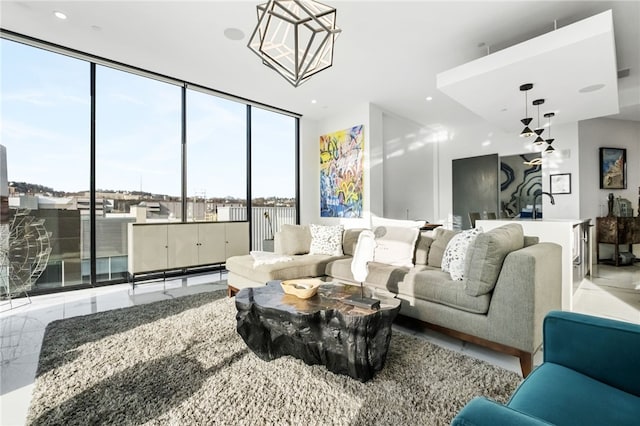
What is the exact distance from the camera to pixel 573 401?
96 centimetres

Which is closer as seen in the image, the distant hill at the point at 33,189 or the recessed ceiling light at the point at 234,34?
the recessed ceiling light at the point at 234,34

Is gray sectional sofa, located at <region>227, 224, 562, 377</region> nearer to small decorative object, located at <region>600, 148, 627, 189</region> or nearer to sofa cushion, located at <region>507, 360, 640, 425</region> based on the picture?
sofa cushion, located at <region>507, 360, 640, 425</region>

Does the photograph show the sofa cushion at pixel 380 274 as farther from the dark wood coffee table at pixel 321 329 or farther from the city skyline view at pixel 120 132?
the city skyline view at pixel 120 132

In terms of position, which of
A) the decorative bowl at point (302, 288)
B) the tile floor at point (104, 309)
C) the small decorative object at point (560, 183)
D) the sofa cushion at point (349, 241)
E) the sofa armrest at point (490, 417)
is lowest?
the tile floor at point (104, 309)

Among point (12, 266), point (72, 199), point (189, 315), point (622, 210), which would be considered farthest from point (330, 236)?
point (622, 210)

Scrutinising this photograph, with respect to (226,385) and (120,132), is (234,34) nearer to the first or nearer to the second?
(120,132)

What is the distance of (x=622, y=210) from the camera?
575cm

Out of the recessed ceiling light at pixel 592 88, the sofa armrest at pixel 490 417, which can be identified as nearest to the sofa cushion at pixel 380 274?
the sofa armrest at pixel 490 417

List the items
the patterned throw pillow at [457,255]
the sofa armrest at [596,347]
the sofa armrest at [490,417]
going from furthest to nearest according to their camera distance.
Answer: the patterned throw pillow at [457,255] < the sofa armrest at [596,347] < the sofa armrest at [490,417]

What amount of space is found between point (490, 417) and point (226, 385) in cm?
150

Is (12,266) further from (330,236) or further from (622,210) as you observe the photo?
(622,210)

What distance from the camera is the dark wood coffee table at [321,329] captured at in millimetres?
1756

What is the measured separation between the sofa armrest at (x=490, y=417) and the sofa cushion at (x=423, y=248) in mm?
2558

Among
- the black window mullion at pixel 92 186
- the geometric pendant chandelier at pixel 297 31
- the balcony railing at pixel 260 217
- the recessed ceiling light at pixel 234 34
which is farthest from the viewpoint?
the balcony railing at pixel 260 217
